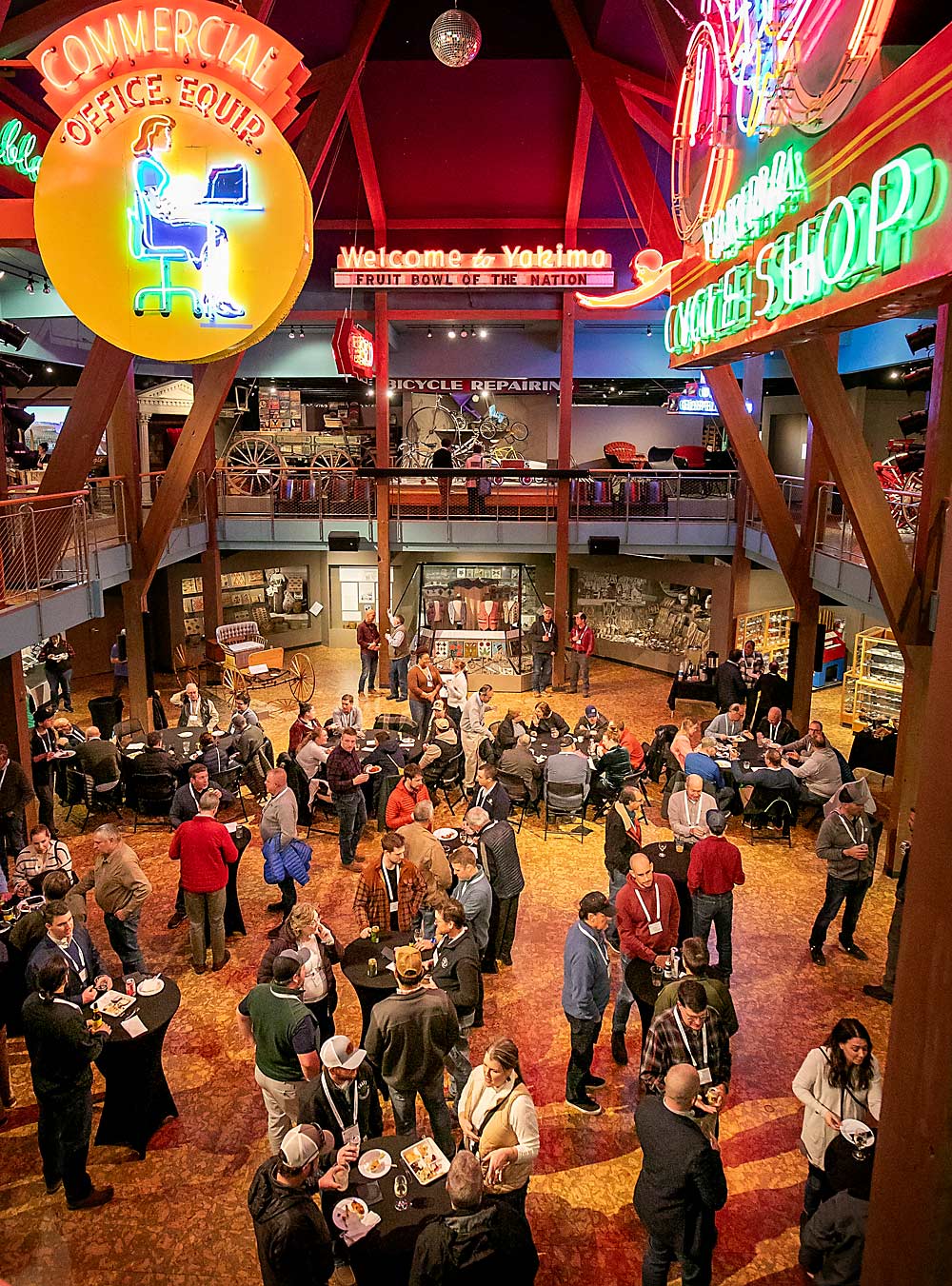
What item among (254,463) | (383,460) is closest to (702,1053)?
(383,460)

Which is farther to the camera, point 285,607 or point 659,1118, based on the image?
point 285,607

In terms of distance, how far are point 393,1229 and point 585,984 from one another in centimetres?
205

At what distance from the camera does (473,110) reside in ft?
53.5

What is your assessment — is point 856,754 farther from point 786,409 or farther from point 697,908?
point 786,409

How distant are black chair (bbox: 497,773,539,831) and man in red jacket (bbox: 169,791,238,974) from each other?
13.0 feet

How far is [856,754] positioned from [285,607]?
14.8m

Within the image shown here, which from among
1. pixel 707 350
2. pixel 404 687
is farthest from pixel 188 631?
pixel 707 350

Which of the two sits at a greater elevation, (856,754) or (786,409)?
(786,409)

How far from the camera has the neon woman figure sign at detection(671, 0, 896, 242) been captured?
3471 mm

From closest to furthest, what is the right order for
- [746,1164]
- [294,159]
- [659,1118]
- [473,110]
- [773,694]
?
[659,1118]
[294,159]
[746,1164]
[773,694]
[473,110]

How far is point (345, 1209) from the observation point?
4242 mm

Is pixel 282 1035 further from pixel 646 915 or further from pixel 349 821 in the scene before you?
pixel 349 821

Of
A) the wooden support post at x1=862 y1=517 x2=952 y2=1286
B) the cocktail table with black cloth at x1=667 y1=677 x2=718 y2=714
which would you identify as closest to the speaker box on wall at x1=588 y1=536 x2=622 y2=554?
the cocktail table with black cloth at x1=667 y1=677 x2=718 y2=714

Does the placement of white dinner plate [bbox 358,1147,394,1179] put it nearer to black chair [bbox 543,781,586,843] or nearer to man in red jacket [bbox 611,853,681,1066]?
man in red jacket [bbox 611,853,681,1066]
